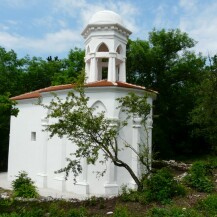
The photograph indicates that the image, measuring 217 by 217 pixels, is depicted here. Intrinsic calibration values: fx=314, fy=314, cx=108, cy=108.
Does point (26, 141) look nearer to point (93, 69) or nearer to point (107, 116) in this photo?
point (93, 69)

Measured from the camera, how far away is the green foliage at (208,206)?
8.66 metres

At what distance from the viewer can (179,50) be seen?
104 ft

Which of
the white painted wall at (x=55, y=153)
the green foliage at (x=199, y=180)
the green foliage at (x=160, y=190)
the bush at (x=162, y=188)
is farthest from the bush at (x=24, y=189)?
the green foliage at (x=199, y=180)

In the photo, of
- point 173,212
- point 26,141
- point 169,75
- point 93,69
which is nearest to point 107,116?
point 93,69

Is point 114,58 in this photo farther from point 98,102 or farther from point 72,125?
point 72,125

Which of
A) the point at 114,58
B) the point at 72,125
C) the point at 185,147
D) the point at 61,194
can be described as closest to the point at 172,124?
the point at 185,147

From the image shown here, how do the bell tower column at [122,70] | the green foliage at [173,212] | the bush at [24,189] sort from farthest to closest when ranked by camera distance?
the bell tower column at [122,70], the bush at [24,189], the green foliage at [173,212]

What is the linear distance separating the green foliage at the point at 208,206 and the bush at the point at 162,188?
0.98 metres

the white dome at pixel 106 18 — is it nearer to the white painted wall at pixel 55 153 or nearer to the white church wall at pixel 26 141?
the white painted wall at pixel 55 153

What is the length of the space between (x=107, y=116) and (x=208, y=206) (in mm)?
7795

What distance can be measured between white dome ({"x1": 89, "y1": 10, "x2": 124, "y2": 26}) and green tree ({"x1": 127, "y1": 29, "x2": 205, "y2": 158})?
12.3 metres

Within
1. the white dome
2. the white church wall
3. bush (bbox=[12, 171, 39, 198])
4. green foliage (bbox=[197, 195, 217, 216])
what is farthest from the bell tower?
green foliage (bbox=[197, 195, 217, 216])

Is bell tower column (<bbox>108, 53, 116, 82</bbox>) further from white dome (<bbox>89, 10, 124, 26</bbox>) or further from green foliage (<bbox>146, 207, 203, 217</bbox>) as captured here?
green foliage (<bbox>146, 207, 203, 217</bbox>)

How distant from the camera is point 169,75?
3106 centimetres
